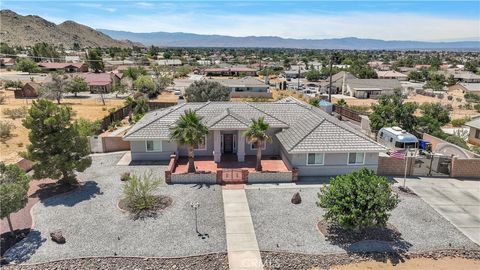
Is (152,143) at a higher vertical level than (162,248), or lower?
higher

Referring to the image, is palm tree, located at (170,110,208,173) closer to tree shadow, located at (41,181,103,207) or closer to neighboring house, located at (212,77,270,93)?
tree shadow, located at (41,181,103,207)

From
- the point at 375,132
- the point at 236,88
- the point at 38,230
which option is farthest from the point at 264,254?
the point at 236,88

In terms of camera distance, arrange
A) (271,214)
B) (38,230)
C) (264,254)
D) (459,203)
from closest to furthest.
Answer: (264,254), (38,230), (271,214), (459,203)

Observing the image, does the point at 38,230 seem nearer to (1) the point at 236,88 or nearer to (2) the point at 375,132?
(2) the point at 375,132

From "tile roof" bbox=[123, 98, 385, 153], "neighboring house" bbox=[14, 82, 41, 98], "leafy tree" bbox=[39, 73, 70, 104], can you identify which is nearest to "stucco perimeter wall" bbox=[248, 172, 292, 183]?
"tile roof" bbox=[123, 98, 385, 153]

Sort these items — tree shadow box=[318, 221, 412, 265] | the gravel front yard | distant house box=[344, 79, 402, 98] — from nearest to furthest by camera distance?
tree shadow box=[318, 221, 412, 265]
the gravel front yard
distant house box=[344, 79, 402, 98]
